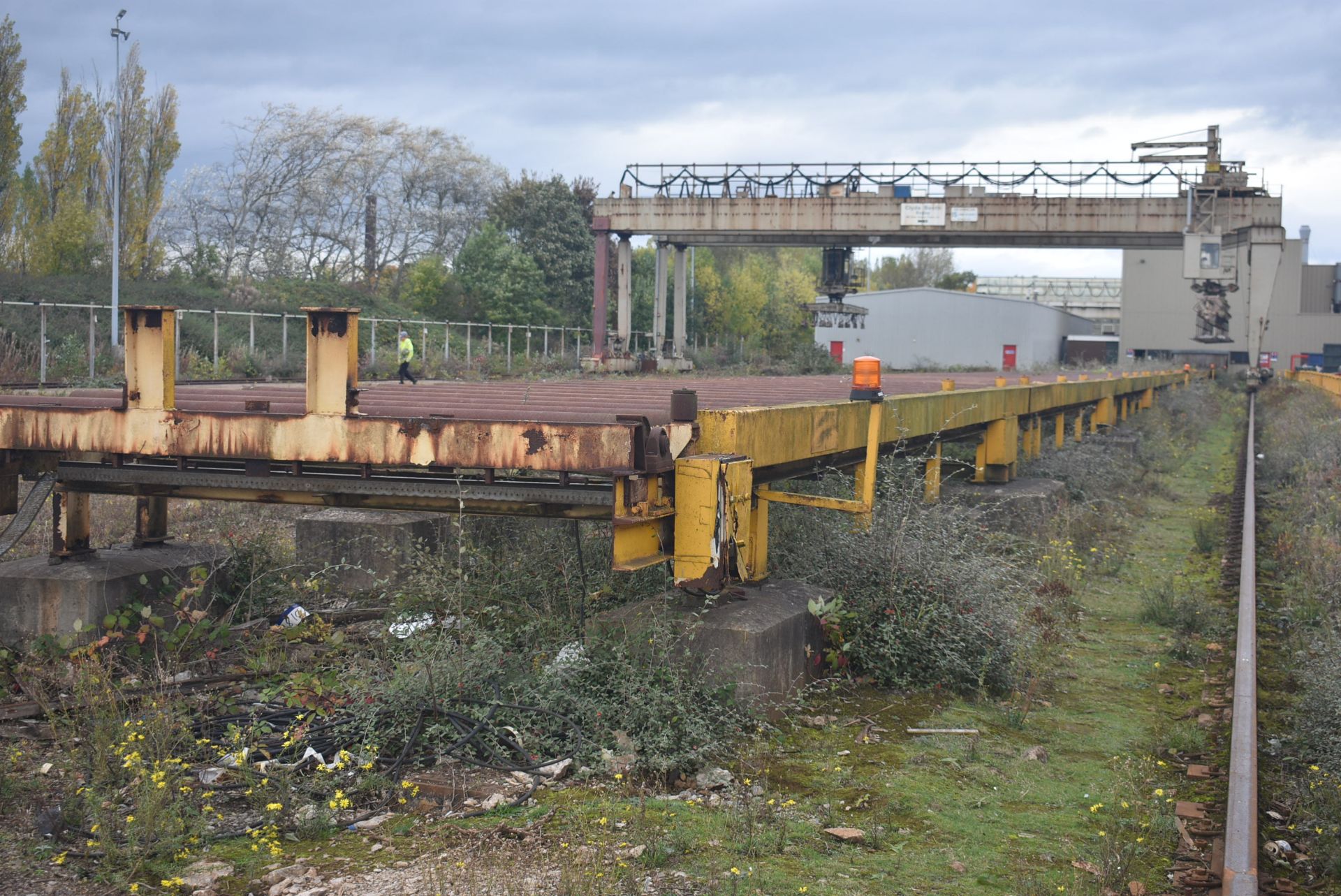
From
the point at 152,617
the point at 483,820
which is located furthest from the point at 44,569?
the point at 483,820

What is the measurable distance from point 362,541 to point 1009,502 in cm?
567

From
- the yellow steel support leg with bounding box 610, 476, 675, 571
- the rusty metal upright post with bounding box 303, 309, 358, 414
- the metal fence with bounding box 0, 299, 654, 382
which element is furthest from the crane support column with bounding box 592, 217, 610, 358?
the yellow steel support leg with bounding box 610, 476, 675, 571

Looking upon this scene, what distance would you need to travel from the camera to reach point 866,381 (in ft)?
21.2

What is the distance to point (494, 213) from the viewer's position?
170 ft

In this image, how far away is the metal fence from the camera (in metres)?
22.1

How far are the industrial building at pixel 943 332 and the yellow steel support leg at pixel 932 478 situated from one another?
44.1m

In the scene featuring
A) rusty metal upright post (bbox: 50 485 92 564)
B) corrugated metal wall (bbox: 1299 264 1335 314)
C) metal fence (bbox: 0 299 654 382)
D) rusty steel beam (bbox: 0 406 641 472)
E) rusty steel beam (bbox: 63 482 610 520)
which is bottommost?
rusty metal upright post (bbox: 50 485 92 564)

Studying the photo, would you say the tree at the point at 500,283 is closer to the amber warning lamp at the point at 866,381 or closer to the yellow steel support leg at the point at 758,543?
the amber warning lamp at the point at 866,381

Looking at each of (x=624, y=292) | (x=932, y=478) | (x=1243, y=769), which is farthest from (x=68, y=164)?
(x=1243, y=769)

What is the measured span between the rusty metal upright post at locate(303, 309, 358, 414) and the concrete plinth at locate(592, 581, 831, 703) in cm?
146

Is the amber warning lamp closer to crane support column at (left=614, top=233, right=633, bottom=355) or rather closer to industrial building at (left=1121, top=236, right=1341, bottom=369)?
crane support column at (left=614, top=233, right=633, bottom=355)

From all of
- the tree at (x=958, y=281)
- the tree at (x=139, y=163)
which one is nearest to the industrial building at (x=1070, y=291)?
the tree at (x=958, y=281)

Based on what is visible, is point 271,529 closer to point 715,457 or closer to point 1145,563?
point 715,457

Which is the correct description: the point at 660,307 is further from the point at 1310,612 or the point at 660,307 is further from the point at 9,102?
the point at 1310,612
